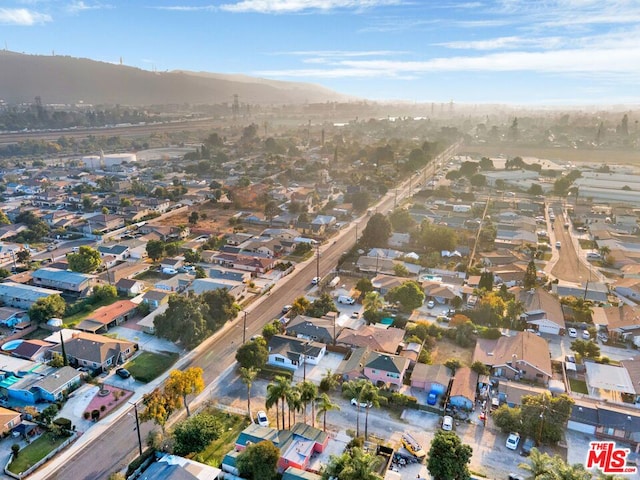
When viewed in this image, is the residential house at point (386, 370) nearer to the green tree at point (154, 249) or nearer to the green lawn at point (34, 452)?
the green lawn at point (34, 452)

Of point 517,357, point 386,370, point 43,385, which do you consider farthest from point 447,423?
point 43,385

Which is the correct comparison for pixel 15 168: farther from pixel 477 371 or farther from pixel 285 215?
pixel 477 371

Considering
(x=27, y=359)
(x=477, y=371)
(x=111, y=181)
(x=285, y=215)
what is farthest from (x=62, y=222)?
(x=477, y=371)

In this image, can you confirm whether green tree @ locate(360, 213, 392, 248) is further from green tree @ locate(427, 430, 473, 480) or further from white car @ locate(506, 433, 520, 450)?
green tree @ locate(427, 430, 473, 480)

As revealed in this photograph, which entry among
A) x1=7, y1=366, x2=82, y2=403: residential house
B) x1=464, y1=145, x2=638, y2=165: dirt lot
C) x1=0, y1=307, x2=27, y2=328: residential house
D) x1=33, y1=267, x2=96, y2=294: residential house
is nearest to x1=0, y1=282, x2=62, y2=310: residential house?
x1=0, y1=307, x2=27, y2=328: residential house

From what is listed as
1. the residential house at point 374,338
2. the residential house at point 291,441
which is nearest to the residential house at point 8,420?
the residential house at point 291,441

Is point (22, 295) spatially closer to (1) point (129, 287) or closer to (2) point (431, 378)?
(1) point (129, 287)
